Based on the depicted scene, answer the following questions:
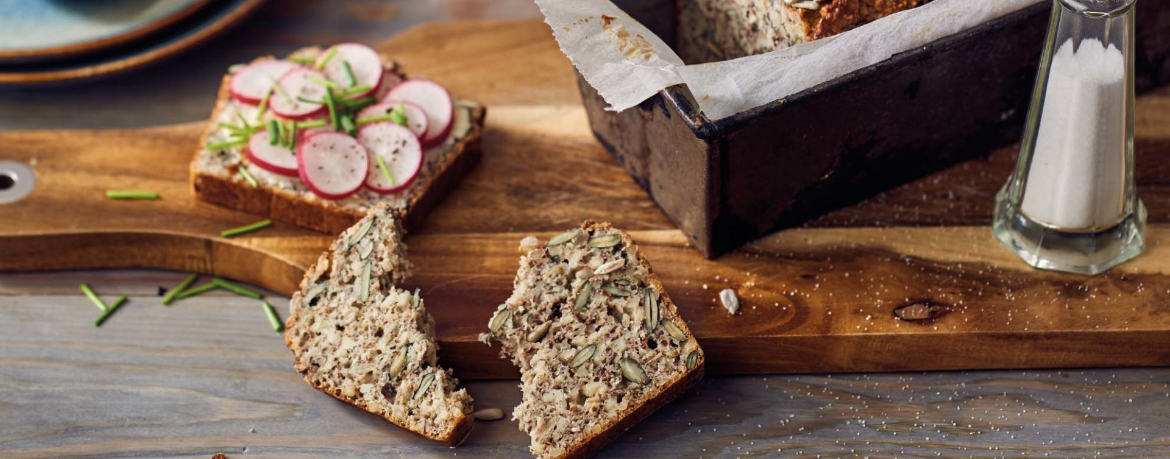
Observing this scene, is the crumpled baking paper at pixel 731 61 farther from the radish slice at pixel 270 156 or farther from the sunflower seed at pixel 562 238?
the radish slice at pixel 270 156

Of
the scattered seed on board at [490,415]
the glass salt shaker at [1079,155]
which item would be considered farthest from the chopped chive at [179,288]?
the glass salt shaker at [1079,155]

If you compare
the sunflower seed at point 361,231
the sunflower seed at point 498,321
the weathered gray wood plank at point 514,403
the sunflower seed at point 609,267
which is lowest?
the weathered gray wood plank at point 514,403

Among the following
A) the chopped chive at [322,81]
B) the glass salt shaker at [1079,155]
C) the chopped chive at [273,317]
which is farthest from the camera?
the chopped chive at [322,81]

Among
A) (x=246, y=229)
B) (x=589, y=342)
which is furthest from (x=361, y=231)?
(x=589, y=342)

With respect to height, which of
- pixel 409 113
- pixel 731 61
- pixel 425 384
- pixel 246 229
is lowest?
pixel 425 384

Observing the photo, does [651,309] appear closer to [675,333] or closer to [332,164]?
[675,333]

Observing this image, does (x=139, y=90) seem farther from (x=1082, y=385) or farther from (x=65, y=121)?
(x=1082, y=385)

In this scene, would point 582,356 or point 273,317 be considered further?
point 273,317
